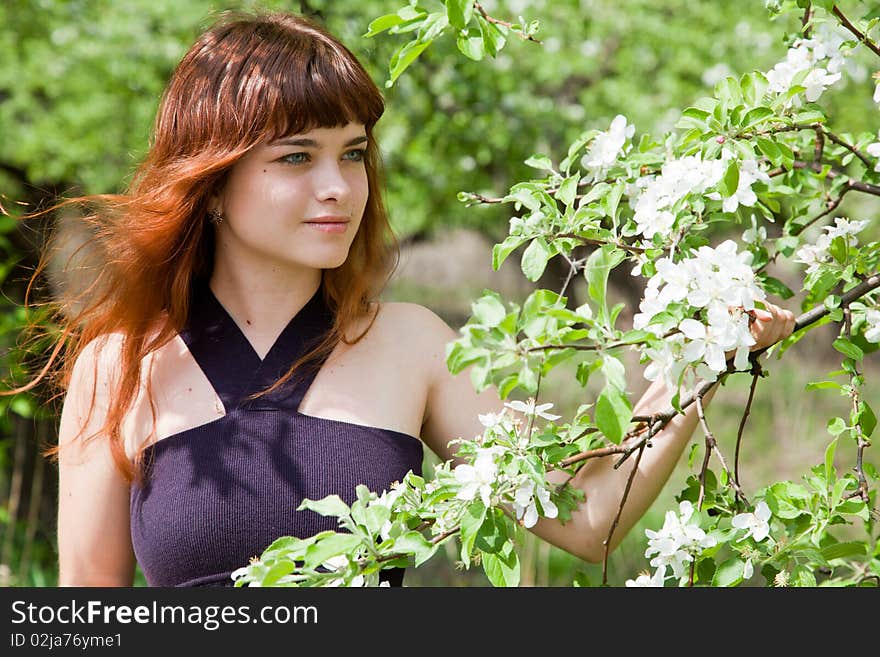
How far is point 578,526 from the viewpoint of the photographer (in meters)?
1.60

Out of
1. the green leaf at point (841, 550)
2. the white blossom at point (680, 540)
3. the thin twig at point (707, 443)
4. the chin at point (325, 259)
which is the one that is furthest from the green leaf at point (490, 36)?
the green leaf at point (841, 550)

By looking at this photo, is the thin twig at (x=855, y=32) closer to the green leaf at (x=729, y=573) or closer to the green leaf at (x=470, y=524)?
the green leaf at (x=729, y=573)

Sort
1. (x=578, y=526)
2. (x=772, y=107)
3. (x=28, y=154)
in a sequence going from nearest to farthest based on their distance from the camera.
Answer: (x=772, y=107), (x=578, y=526), (x=28, y=154)

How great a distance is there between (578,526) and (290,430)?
0.51 m

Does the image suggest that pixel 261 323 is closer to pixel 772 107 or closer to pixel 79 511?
pixel 79 511

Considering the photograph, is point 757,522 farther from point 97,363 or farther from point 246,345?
point 97,363

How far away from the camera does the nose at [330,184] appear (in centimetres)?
168

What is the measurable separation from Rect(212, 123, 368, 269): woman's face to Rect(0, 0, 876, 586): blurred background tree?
1659mm

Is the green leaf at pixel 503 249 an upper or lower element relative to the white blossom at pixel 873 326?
upper

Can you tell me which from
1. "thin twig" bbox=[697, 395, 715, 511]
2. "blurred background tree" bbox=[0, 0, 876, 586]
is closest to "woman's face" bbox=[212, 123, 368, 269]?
"thin twig" bbox=[697, 395, 715, 511]

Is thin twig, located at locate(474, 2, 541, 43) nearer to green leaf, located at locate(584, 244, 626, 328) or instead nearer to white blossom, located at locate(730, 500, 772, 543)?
green leaf, located at locate(584, 244, 626, 328)

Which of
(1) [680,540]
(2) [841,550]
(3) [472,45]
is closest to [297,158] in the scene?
(3) [472,45]

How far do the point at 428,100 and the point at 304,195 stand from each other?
2.65m

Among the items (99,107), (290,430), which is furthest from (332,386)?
(99,107)
